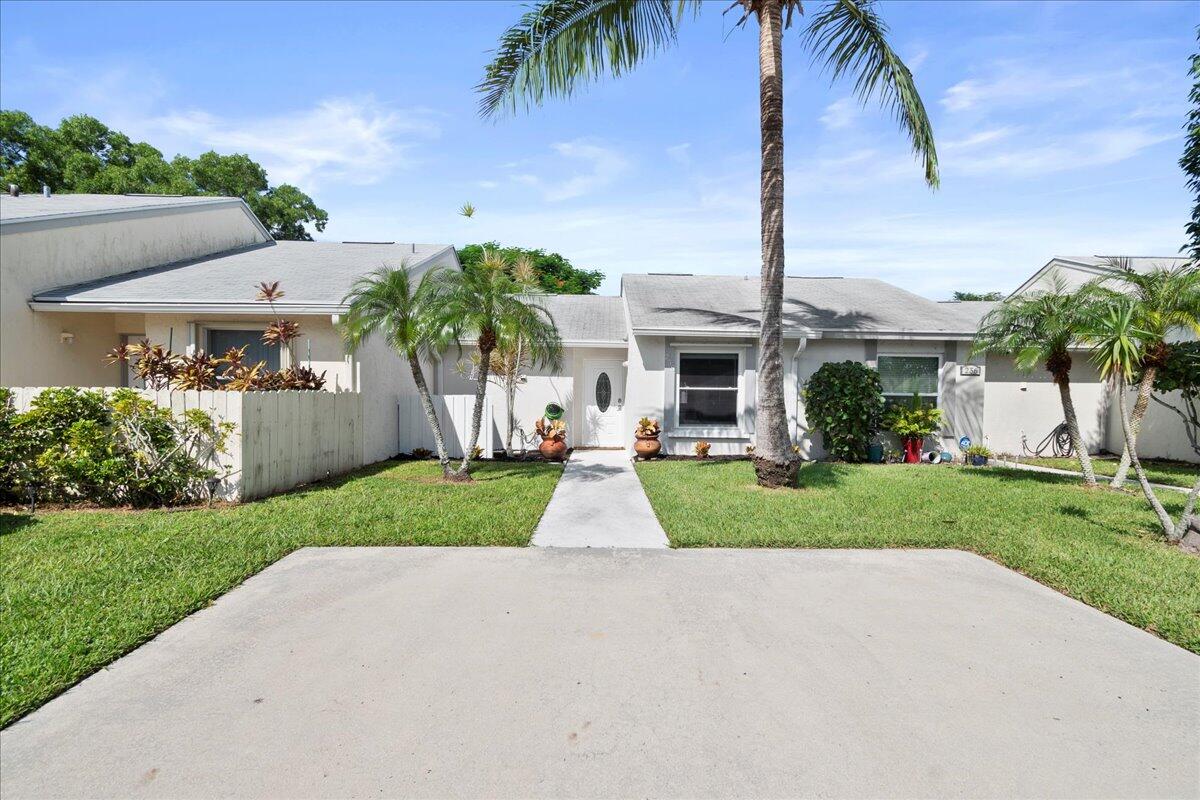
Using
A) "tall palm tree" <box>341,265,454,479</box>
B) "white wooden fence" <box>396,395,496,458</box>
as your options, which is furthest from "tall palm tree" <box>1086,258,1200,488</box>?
"white wooden fence" <box>396,395,496,458</box>

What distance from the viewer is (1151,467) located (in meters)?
11.4

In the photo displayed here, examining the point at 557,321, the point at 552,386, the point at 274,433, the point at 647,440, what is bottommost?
the point at 647,440

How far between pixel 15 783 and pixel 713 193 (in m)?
13.8

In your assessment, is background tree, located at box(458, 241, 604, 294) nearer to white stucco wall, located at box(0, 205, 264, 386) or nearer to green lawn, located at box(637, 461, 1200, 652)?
white stucco wall, located at box(0, 205, 264, 386)

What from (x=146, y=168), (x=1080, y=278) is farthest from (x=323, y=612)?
(x=146, y=168)

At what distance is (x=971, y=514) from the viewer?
704 centimetres

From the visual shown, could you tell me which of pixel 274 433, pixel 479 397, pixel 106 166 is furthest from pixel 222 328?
pixel 106 166

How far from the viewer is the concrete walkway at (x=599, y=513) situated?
5.96 m

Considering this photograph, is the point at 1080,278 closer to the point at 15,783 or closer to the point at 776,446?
the point at 776,446

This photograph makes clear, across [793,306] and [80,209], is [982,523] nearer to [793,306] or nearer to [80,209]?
[793,306]

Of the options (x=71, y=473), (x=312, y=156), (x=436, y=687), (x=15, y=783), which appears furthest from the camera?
(x=312, y=156)

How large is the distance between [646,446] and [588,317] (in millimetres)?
5484

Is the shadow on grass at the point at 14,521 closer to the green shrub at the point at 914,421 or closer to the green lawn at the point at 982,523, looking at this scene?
the green lawn at the point at 982,523

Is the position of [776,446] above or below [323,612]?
above
